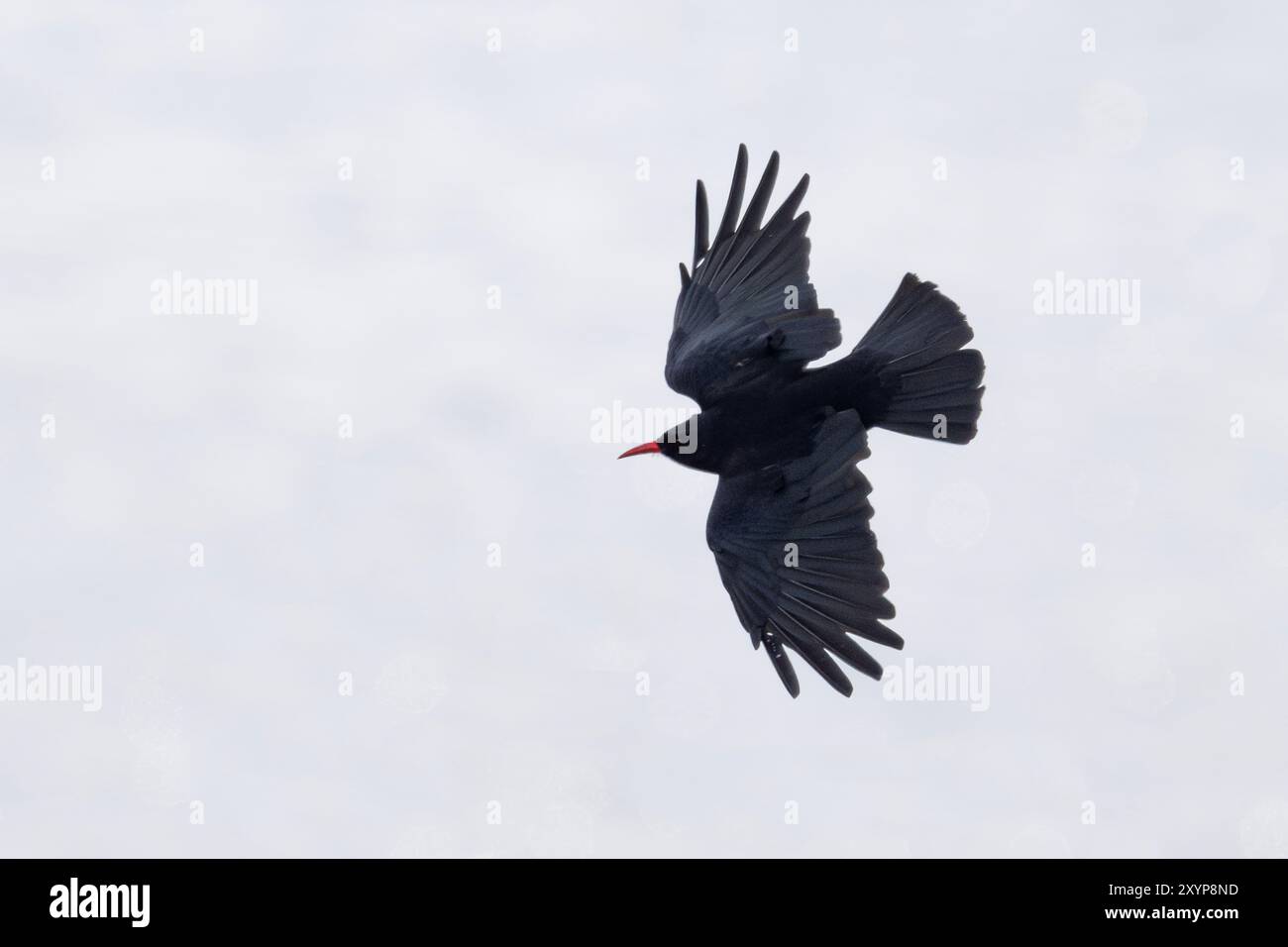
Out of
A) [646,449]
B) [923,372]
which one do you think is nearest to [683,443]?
[646,449]

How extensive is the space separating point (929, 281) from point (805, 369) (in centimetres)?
130

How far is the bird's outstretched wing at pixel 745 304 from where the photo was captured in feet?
46.4

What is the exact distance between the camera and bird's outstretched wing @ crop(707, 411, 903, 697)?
13.4m

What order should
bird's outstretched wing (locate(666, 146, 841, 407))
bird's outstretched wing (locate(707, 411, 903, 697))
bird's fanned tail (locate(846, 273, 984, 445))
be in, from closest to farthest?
bird's outstretched wing (locate(707, 411, 903, 697))
bird's fanned tail (locate(846, 273, 984, 445))
bird's outstretched wing (locate(666, 146, 841, 407))

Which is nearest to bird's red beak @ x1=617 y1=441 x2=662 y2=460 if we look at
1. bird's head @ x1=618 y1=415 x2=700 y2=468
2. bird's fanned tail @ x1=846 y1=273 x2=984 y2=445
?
bird's head @ x1=618 y1=415 x2=700 y2=468

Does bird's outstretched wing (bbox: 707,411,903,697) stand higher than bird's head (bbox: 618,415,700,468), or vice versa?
bird's head (bbox: 618,415,700,468)

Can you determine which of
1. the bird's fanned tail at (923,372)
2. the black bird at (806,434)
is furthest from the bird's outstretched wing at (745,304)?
the bird's fanned tail at (923,372)

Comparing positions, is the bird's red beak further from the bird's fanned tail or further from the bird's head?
the bird's fanned tail

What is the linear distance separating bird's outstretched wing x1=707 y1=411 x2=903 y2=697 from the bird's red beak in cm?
76

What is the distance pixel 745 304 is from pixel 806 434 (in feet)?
4.89

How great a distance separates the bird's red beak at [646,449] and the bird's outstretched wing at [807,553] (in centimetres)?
76

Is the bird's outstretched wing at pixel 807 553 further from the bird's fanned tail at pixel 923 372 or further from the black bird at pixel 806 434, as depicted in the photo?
the bird's fanned tail at pixel 923 372

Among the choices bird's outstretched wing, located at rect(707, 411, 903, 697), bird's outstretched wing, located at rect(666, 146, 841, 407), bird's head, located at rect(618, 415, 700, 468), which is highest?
bird's outstretched wing, located at rect(666, 146, 841, 407)
